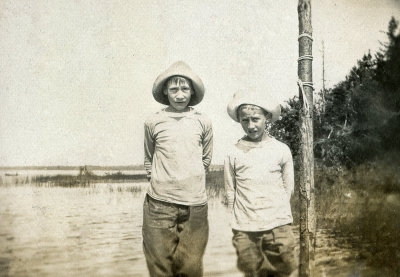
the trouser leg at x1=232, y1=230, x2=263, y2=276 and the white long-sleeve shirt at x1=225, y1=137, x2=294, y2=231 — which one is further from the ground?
the white long-sleeve shirt at x1=225, y1=137, x2=294, y2=231

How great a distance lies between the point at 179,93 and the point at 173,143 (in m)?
0.40

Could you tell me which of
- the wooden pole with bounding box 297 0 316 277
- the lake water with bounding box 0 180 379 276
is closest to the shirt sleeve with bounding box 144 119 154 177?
the lake water with bounding box 0 180 379 276

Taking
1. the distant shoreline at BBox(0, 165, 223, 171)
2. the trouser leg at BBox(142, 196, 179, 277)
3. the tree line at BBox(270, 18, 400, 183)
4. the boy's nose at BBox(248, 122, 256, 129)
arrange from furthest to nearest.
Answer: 1. the tree line at BBox(270, 18, 400, 183)
2. the distant shoreline at BBox(0, 165, 223, 171)
3. the boy's nose at BBox(248, 122, 256, 129)
4. the trouser leg at BBox(142, 196, 179, 277)

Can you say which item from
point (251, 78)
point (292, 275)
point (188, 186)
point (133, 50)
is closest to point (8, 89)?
point (133, 50)

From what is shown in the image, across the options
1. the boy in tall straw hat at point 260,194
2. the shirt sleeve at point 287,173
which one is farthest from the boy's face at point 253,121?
the shirt sleeve at point 287,173

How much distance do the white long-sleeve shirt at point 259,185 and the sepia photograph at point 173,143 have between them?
0.01 meters

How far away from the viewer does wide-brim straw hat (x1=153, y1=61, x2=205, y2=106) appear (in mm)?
3104

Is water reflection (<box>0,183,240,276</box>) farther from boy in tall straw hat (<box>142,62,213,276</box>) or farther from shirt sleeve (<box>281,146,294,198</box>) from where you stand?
shirt sleeve (<box>281,146,294,198</box>)

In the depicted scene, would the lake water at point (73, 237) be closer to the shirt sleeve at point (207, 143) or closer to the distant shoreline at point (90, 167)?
the distant shoreline at point (90, 167)

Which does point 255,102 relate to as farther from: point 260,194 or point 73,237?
point 73,237

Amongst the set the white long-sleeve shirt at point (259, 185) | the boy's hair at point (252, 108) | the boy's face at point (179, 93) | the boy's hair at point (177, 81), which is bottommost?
the white long-sleeve shirt at point (259, 185)

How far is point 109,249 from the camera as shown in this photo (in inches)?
124

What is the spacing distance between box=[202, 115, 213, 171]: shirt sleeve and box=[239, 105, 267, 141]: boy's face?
27 cm

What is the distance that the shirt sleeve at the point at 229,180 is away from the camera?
3043 mm
